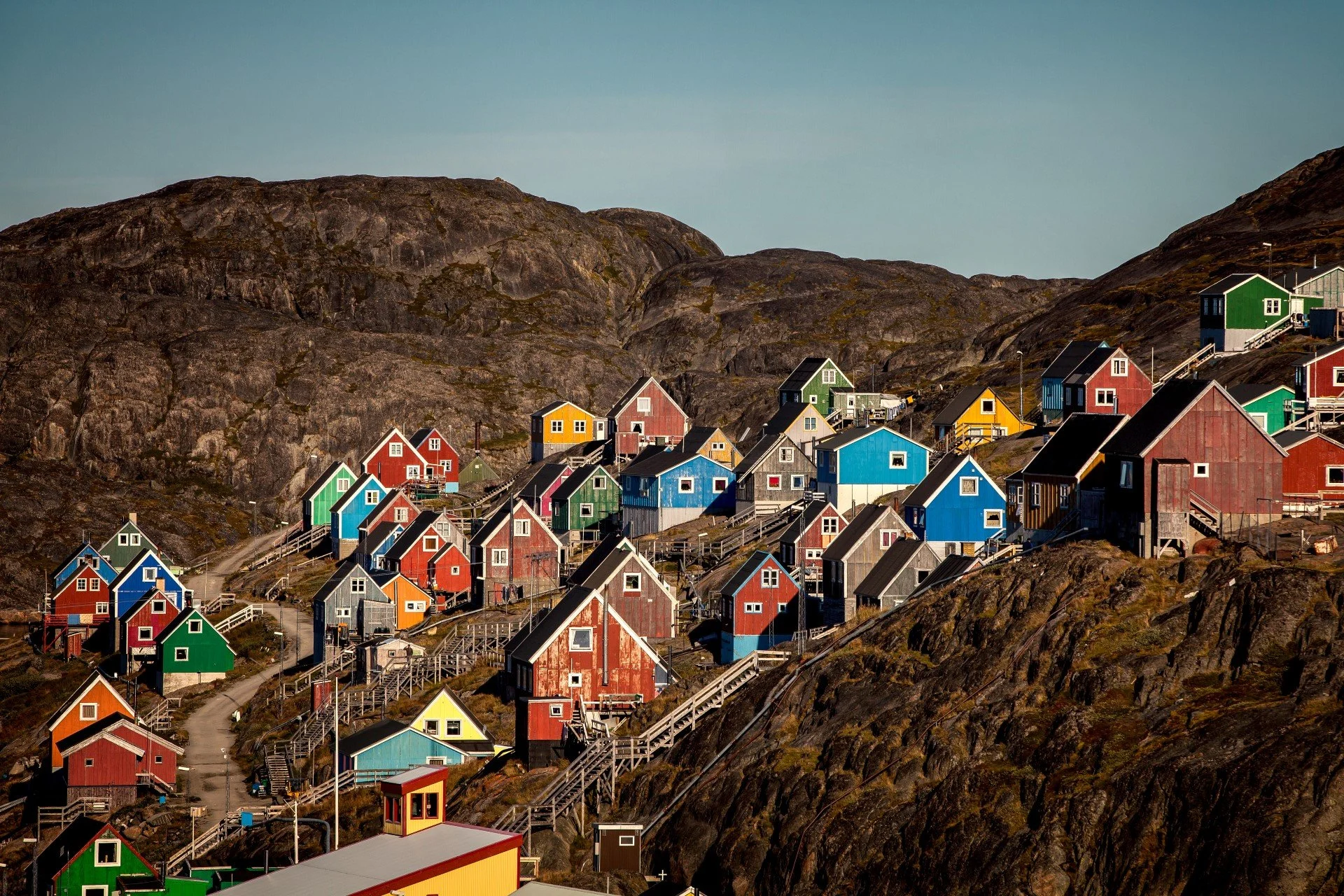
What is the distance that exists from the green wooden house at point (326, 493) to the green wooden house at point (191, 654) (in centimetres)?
2957

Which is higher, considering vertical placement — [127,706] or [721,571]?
[721,571]

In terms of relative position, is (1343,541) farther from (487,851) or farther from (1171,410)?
(487,851)

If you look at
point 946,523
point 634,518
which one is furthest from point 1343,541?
point 634,518

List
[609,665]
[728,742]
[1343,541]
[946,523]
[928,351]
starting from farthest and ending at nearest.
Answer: [928,351] → [946,523] → [609,665] → [728,742] → [1343,541]

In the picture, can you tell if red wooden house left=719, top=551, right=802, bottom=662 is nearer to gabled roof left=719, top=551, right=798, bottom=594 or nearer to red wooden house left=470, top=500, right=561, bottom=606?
gabled roof left=719, top=551, right=798, bottom=594

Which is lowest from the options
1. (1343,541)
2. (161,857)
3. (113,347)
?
(161,857)

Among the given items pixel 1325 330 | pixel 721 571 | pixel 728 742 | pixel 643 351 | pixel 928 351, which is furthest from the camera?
pixel 643 351

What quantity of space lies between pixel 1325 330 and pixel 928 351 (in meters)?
53.6

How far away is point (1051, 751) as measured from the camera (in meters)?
43.9

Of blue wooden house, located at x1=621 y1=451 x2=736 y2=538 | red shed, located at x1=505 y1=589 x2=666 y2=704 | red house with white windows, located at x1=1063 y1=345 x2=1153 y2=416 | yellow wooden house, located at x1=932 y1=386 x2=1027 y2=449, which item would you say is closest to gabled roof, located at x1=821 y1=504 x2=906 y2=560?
red shed, located at x1=505 y1=589 x2=666 y2=704

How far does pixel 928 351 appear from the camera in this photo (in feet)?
476

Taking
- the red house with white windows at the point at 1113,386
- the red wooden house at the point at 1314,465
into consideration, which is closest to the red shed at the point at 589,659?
the red wooden house at the point at 1314,465

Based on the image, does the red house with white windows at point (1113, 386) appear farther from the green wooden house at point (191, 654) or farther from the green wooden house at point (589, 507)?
the green wooden house at point (191, 654)

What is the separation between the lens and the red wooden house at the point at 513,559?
8944cm
